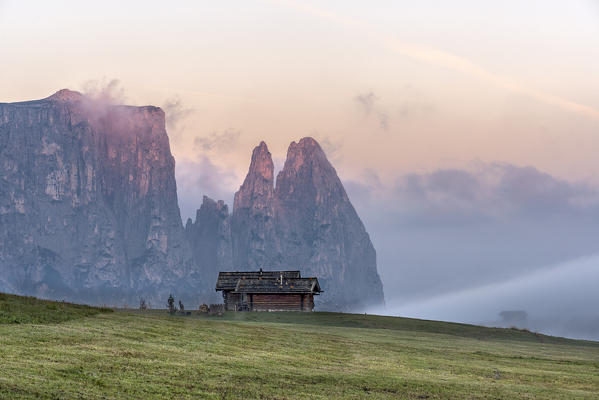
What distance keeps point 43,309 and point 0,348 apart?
1336 cm

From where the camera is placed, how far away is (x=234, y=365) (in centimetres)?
2778

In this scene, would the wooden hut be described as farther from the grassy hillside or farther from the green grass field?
the grassy hillside

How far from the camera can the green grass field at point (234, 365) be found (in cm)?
2188

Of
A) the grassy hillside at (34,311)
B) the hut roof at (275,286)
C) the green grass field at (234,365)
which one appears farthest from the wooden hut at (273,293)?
the grassy hillside at (34,311)

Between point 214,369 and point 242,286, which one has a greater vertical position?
point 242,286

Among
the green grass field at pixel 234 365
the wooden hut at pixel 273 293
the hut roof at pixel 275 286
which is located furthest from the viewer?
the wooden hut at pixel 273 293

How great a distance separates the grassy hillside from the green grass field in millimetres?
96

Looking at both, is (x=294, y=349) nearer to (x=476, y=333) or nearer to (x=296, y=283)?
(x=476, y=333)

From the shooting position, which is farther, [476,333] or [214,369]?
[476,333]

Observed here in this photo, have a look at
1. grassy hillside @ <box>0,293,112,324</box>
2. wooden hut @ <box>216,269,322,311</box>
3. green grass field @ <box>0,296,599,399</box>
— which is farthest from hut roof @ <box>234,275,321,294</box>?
grassy hillside @ <box>0,293,112,324</box>

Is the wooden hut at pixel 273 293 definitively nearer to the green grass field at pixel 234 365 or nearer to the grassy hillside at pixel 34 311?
the green grass field at pixel 234 365

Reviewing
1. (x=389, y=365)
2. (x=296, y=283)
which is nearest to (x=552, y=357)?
(x=389, y=365)

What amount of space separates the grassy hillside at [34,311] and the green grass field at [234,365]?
96mm

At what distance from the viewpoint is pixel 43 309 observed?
1487 inches
